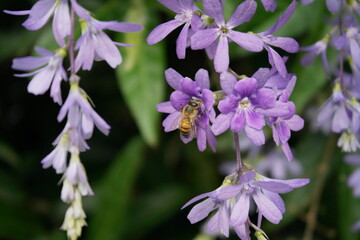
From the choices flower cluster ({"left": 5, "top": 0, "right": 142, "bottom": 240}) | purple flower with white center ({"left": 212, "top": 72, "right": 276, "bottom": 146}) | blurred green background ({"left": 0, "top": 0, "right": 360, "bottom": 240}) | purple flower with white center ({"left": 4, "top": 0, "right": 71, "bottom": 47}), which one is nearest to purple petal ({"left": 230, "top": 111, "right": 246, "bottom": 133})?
purple flower with white center ({"left": 212, "top": 72, "right": 276, "bottom": 146})

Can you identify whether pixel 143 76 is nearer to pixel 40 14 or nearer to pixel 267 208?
pixel 40 14

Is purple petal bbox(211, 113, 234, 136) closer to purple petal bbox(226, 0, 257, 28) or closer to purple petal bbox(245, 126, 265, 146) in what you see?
purple petal bbox(245, 126, 265, 146)

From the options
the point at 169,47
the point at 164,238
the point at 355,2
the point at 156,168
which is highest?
the point at 169,47

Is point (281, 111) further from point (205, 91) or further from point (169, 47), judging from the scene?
point (169, 47)

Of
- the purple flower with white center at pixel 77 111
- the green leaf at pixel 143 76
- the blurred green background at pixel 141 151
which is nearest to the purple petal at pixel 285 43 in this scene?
the purple flower with white center at pixel 77 111

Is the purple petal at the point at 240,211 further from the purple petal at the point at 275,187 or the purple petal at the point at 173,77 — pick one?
the purple petal at the point at 173,77

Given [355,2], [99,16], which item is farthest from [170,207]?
[355,2]

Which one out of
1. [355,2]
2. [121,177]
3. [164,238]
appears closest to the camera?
[355,2]
